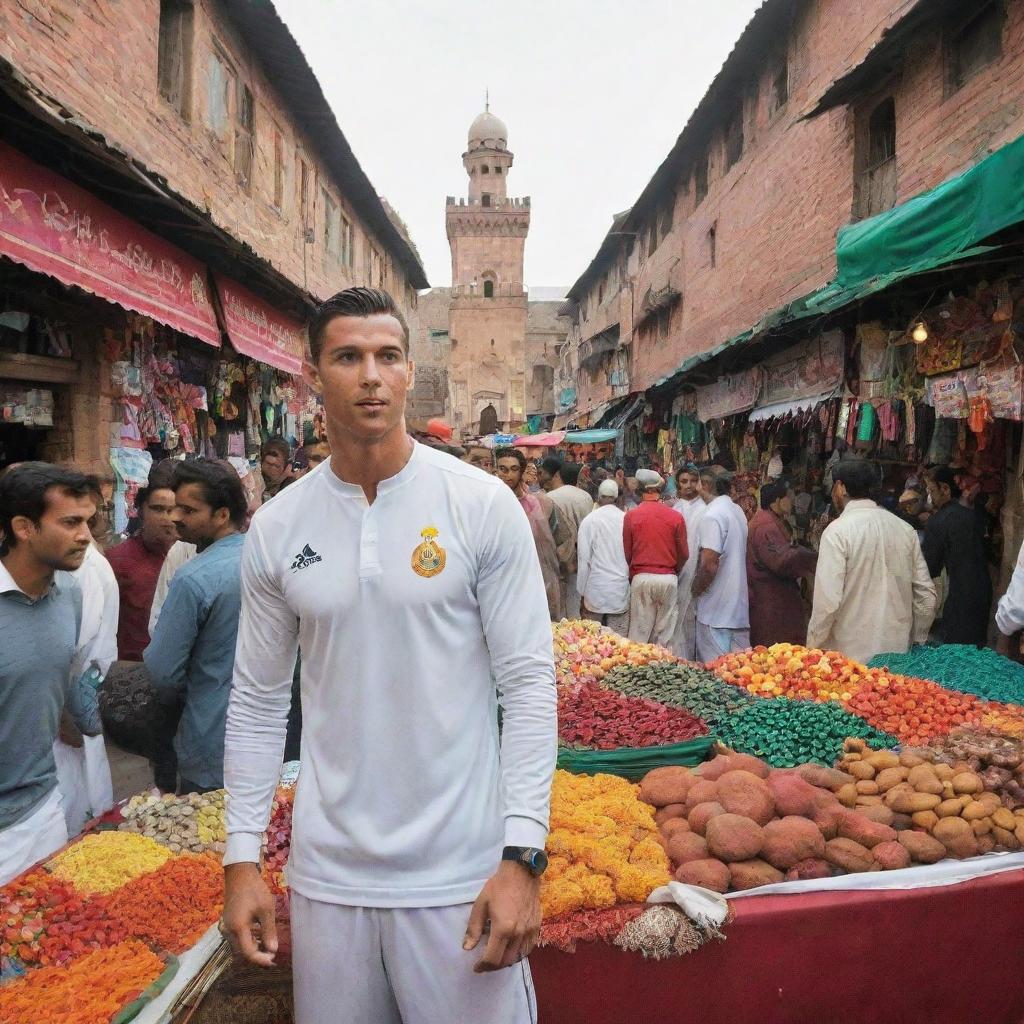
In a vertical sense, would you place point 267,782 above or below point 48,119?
below

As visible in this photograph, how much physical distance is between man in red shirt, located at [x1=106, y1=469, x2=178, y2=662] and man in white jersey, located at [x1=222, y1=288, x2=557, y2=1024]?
10.9 feet

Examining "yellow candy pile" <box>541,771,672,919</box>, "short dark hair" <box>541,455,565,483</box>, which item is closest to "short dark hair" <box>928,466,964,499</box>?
"short dark hair" <box>541,455,565,483</box>

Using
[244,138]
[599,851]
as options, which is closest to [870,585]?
[599,851]

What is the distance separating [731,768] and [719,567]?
12.8 feet

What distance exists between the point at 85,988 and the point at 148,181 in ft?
13.1

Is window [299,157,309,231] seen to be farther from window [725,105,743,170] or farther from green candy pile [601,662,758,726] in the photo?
green candy pile [601,662,758,726]

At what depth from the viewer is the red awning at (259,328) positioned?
21.5 ft

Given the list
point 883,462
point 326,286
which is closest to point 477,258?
point 326,286

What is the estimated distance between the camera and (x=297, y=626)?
1.73 m

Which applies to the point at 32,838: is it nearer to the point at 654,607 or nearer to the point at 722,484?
the point at 654,607

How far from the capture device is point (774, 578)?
650cm

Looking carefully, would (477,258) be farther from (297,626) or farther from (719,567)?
(297,626)

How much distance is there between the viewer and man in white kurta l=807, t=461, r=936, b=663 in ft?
16.7

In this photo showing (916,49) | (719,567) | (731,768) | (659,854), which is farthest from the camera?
(916,49)
